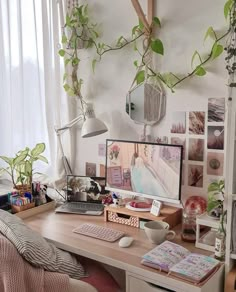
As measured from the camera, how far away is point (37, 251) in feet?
4.63

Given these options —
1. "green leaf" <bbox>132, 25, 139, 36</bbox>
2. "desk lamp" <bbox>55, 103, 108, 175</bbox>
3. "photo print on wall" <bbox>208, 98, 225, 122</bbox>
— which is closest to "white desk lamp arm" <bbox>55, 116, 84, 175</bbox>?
"desk lamp" <bbox>55, 103, 108, 175</bbox>

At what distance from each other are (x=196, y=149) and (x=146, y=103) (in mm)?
392

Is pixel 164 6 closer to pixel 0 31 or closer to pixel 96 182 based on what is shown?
pixel 96 182

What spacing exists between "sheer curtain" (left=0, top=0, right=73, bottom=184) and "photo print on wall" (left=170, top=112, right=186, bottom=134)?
2.61 ft

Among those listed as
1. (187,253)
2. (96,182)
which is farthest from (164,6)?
(187,253)

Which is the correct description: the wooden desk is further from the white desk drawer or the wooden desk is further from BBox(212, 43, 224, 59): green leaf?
BBox(212, 43, 224, 59): green leaf

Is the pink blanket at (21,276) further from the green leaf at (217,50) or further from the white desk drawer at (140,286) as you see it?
the green leaf at (217,50)

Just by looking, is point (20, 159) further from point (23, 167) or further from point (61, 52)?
point (61, 52)

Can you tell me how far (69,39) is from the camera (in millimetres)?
2215

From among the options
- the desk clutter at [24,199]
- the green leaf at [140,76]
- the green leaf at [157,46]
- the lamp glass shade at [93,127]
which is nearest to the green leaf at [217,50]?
the green leaf at [157,46]

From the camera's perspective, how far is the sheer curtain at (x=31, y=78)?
237 cm

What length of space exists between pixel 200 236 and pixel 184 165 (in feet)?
1.36

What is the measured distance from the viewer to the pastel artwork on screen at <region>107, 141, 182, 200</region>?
181cm

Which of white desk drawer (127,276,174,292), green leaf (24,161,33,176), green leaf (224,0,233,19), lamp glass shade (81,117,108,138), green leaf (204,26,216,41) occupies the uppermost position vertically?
green leaf (224,0,233,19)
